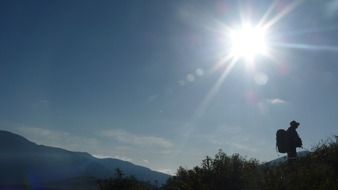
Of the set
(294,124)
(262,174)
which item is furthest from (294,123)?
(262,174)

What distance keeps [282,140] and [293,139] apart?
519 millimetres

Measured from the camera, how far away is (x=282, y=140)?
876 inches

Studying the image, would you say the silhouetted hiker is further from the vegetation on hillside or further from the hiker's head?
the vegetation on hillside

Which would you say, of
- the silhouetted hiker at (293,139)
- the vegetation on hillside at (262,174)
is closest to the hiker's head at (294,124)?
the silhouetted hiker at (293,139)

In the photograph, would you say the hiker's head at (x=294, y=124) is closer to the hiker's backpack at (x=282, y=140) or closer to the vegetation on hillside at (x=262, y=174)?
the hiker's backpack at (x=282, y=140)

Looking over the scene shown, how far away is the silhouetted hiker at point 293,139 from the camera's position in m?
21.8

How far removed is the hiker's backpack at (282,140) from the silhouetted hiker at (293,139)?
158mm

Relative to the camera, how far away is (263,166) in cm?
1688

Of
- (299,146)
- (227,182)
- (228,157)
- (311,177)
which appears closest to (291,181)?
(311,177)

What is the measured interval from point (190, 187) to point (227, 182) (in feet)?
4.23

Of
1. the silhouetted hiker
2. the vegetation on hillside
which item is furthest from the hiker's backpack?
the vegetation on hillside

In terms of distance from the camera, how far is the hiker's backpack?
72.4 ft

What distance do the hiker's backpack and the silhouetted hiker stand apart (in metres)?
0.16

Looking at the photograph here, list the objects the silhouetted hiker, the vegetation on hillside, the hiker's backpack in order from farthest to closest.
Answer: the hiker's backpack → the silhouetted hiker → the vegetation on hillside
